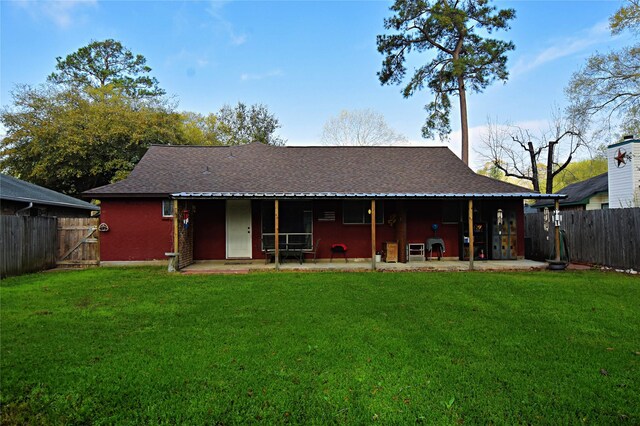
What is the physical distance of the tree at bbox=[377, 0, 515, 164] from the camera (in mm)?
17125

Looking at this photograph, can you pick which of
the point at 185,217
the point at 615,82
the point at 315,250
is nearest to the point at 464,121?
the point at 615,82

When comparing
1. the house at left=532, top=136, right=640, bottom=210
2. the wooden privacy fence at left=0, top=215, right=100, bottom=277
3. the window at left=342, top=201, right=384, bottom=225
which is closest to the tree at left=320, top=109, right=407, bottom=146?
the house at left=532, top=136, right=640, bottom=210

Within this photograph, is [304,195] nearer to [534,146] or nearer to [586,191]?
[586,191]

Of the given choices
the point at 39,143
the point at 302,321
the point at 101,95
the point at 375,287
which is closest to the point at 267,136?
the point at 101,95

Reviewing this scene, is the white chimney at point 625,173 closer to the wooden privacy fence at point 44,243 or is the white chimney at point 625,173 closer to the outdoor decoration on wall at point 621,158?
the outdoor decoration on wall at point 621,158

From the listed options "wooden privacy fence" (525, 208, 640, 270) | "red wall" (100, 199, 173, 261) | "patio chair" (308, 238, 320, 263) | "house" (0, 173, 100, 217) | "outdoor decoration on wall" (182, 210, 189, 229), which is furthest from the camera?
"patio chair" (308, 238, 320, 263)

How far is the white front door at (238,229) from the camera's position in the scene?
38.1 feet

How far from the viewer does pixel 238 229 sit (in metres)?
11.7

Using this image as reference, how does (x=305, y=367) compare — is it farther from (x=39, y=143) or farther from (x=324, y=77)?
(x=39, y=143)

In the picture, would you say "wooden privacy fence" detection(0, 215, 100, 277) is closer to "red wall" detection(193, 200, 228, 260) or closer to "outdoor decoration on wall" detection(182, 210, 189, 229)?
"red wall" detection(193, 200, 228, 260)

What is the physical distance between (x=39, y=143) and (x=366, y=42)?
719 inches

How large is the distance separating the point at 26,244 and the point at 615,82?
23872 millimetres

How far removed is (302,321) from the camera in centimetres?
497

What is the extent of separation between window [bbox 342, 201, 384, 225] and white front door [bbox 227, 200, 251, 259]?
10.2 ft
